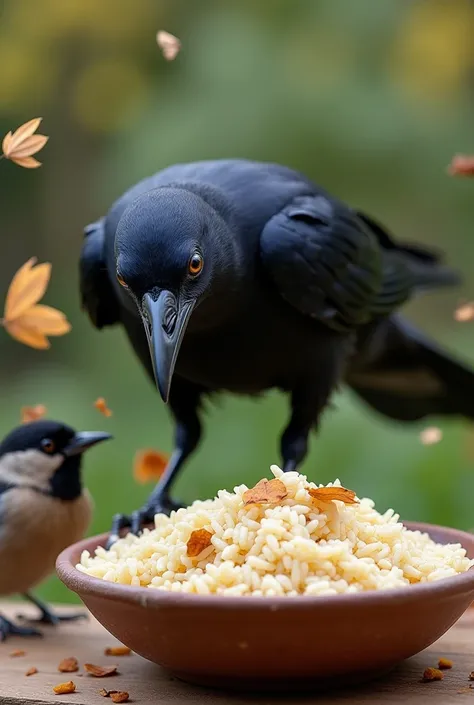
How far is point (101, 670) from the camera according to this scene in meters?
1.87

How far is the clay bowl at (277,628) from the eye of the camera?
57.6 inches

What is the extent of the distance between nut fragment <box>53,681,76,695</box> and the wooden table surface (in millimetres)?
12

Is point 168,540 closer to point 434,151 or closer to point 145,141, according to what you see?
point 145,141

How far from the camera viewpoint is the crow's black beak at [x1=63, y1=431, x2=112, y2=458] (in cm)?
249

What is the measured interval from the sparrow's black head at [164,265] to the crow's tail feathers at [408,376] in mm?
1014

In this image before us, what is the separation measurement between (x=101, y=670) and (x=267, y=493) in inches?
19.9

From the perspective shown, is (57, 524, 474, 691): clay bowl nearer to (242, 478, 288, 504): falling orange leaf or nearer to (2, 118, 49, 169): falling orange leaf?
(242, 478, 288, 504): falling orange leaf

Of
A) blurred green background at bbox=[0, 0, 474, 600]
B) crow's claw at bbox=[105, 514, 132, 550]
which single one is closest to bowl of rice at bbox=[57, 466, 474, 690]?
crow's claw at bbox=[105, 514, 132, 550]

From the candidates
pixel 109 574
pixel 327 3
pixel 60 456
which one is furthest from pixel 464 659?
pixel 327 3

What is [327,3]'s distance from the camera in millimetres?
5309

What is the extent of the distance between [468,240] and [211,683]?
4.27m

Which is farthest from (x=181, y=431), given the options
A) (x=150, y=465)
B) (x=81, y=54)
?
(x=81, y=54)

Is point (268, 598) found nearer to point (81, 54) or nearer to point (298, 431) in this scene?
point (298, 431)

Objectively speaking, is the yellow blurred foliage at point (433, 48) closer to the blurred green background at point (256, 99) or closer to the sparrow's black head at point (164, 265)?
the blurred green background at point (256, 99)
